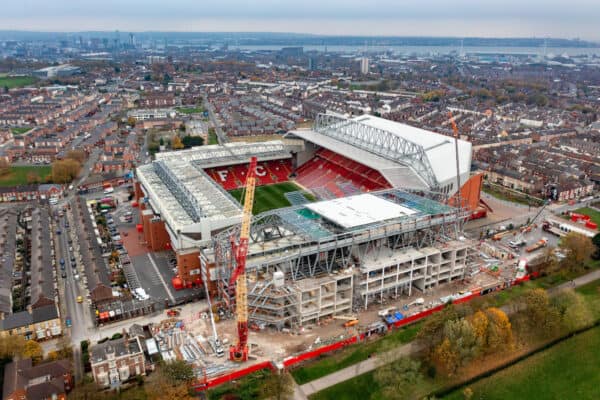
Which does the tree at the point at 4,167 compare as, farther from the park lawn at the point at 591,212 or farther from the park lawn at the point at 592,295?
the park lawn at the point at 591,212

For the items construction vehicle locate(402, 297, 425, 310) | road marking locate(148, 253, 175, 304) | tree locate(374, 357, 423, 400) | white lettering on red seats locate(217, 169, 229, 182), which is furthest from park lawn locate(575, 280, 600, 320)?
white lettering on red seats locate(217, 169, 229, 182)

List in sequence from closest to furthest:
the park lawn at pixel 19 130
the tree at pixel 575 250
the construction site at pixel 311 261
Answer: the construction site at pixel 311 261 < the tree at pixel 575 250 < the park lawn at pixel 19 130

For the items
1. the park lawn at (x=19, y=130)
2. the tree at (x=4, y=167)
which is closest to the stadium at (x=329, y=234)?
the tree at (x=4, y=167)

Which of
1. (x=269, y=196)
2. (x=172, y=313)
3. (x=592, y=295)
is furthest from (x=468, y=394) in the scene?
(x=269, y=196)

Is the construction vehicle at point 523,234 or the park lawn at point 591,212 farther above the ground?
the park lawn at point 591,212

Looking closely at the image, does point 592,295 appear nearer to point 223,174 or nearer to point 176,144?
point 223,174

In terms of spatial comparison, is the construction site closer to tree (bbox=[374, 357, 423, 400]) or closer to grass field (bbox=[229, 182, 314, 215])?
grass field (bbox=[229, 182, 314, 215])

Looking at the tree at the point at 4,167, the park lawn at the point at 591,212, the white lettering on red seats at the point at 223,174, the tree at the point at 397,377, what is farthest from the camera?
the tree at the point at 4,167

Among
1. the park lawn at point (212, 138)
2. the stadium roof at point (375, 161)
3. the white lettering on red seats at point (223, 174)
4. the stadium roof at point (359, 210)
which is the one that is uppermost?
the stadium roof at point (375, 161)

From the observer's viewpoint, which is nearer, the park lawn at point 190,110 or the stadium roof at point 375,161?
the stadium roof at point 375,161
